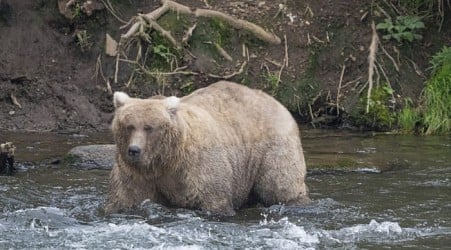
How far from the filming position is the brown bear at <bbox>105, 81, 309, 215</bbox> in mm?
8820

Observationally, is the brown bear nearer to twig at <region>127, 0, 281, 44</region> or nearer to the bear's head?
the bear's head

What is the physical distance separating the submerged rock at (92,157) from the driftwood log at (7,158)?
72cm

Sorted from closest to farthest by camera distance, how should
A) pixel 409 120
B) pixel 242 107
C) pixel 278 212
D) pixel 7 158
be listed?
pixel 278 212 < pixel 242 107 < pixel 7 158 < pixel 409 120

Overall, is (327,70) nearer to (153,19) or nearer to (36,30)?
(153,19)

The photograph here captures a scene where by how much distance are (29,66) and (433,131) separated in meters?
5.21

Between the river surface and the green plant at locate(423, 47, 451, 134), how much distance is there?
1016mm

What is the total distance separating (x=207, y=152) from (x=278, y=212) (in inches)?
36.5

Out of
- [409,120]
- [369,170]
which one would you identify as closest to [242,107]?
[369,170]

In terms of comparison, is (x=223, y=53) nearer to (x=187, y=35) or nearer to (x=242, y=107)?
(x=187, y=35)

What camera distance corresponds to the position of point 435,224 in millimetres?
9250

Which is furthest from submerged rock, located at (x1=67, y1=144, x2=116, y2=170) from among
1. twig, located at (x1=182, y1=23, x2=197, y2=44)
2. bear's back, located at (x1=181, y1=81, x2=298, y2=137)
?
twig, located at (x1=182, y1=23, x2=197, y2=44)

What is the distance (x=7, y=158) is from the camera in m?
11.1

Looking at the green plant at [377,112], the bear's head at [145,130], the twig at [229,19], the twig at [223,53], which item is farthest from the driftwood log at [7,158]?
the green plant at [377,112]

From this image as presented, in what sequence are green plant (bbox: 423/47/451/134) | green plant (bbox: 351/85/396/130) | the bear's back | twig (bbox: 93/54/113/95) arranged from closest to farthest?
the bear's back < green plant (bbox: 423/47/451/134) < green plant (bbox: 351/85/396/130) < twig (bbox: 93/54/113/95)
